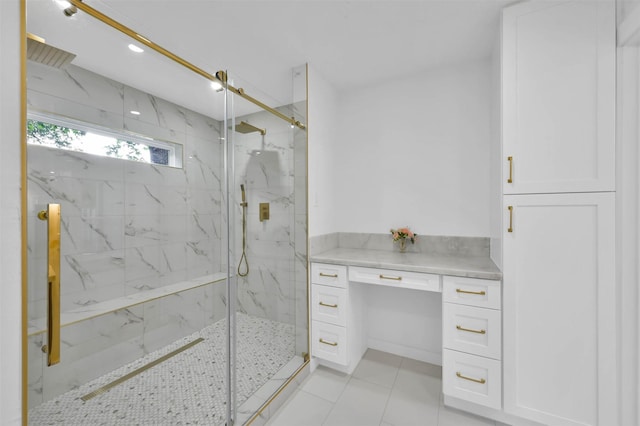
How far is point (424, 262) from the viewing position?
191 cm

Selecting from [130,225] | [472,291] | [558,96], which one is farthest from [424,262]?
[130,225]

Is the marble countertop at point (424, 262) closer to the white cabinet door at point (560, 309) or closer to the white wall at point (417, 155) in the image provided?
the white cabinet door at point (560, 309)

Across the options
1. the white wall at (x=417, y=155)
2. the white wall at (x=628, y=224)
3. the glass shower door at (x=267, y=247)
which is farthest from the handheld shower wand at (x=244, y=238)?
the white wall at (x=628, y=224)

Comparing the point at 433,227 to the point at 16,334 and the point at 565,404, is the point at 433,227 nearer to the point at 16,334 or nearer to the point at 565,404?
the point at 565,404

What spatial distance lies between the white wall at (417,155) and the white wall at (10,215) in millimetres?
2090

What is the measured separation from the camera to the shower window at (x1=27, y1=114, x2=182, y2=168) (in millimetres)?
867

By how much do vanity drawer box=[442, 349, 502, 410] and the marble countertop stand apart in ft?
1.71

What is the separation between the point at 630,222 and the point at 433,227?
1.14 meters

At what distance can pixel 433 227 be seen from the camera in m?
2.30

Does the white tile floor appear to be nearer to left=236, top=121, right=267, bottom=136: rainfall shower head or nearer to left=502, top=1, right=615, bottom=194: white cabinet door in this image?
left=502, top=1, right=615, bottom=194: white cabinet door

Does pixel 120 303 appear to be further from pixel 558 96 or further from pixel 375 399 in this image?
pixel 558 96

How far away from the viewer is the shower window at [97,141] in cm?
87

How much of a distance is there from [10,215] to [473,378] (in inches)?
90.6

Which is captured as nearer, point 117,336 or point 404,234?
point 117,336
